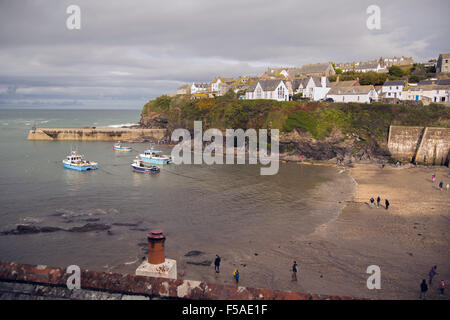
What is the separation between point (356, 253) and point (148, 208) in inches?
757

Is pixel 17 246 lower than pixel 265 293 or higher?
lower

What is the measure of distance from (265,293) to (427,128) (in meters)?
56.8

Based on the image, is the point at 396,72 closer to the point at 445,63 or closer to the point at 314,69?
the point at 445,63

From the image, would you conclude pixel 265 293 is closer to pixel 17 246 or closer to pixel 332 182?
pixel 17 246

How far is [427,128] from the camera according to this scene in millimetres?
53500

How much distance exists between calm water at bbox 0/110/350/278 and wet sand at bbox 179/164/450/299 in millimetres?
1417

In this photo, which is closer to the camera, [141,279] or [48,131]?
[141,279]

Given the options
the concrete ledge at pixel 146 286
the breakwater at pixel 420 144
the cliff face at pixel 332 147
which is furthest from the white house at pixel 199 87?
the concrete ledge at pixel 146 286

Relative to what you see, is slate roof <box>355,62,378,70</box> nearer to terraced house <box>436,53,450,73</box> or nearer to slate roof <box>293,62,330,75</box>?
slate roof <box>293,62,330,75</box>

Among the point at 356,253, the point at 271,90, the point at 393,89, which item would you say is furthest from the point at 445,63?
the point at 356,253

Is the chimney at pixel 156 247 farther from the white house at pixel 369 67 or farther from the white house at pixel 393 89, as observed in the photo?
the white house at pixel 369 67

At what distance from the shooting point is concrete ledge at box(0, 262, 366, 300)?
8.02 m
